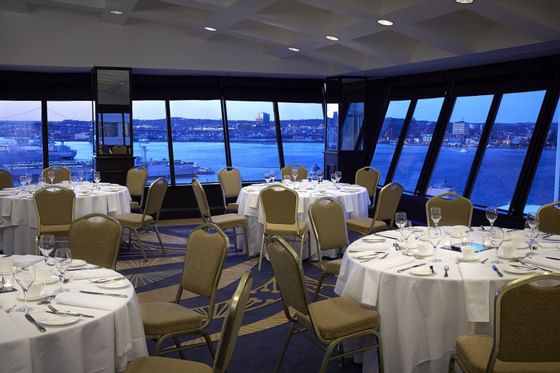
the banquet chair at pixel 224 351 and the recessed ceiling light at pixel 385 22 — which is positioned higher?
the recessed ceiling light at pixel 385 22

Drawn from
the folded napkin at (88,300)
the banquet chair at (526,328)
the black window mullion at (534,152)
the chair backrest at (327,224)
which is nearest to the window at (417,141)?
the black window mullion at (534,152)

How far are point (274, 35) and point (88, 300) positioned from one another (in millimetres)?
6978

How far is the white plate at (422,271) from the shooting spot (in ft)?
12.1

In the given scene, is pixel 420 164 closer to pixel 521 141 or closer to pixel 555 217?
pixel 521 141

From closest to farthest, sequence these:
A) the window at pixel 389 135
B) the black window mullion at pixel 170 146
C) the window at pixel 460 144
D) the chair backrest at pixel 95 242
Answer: the chair backrest at pixel 95 242
the window at pixel 460 144
the window at pixel 389 135
the black window mullion at pixel 170 146

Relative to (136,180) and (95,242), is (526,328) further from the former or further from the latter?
(136,180)

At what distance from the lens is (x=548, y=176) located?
27.7 ft

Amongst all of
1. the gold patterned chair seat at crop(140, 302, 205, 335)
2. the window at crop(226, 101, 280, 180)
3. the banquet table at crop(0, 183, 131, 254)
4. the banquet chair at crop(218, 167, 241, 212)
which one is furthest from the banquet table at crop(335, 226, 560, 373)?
the window at crop(226, 101, 280, 180)

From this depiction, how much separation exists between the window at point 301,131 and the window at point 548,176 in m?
5.30

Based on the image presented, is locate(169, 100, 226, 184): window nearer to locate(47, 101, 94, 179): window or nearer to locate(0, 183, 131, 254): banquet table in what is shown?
locate(47, 101, 94, 179): window

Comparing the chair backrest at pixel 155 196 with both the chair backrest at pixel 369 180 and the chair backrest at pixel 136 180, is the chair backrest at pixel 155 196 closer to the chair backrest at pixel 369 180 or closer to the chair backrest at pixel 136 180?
the chair backrest at pixel 136 180

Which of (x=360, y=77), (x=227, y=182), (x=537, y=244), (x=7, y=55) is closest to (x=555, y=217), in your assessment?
(x=537, y=244)

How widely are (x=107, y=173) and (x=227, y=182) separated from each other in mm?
2409

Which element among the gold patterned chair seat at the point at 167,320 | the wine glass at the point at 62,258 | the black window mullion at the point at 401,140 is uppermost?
the black window mullion at the point at 401,140
